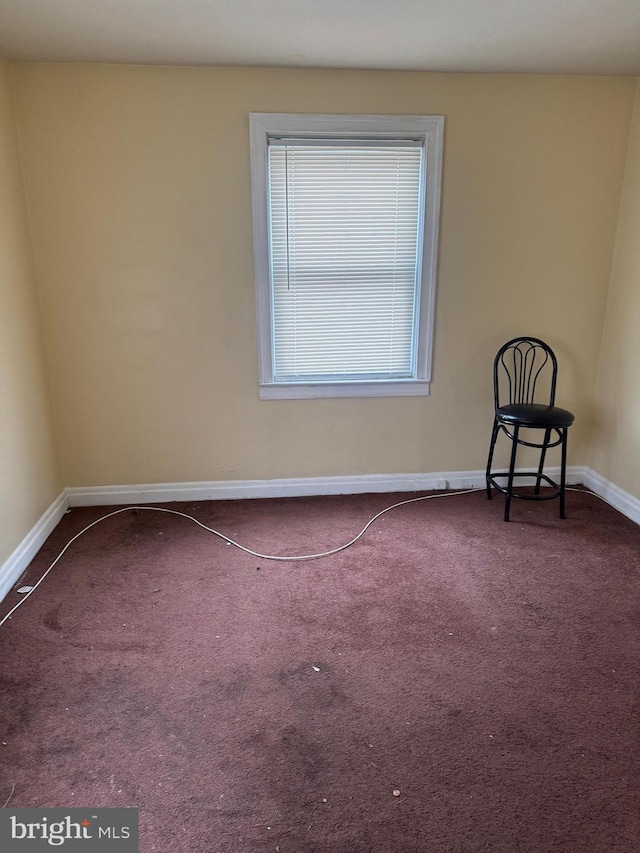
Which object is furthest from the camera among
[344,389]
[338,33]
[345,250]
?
[344,389]

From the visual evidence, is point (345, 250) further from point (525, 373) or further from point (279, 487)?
point (279, 487)

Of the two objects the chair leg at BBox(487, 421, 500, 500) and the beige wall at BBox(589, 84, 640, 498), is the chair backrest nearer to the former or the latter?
the chair leg at BBox(487, 421, 500, 500)

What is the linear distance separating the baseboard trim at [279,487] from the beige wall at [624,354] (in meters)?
0.36

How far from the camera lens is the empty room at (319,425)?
5.41 feet

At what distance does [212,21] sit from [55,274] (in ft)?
4.83

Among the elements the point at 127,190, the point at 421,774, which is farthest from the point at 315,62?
the point at 421,774

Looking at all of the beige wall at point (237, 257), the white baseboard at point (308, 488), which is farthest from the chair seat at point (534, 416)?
the white baseboard at point (308, 488)

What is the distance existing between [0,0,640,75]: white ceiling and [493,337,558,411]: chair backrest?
56.6 inches

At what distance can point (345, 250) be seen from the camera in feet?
10.2

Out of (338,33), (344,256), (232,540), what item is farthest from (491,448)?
(338,33)

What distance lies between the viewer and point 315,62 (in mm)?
2721

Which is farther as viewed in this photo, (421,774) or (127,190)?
(127,190)

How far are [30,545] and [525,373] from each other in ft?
9.44

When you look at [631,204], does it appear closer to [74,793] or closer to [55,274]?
[55,274]
